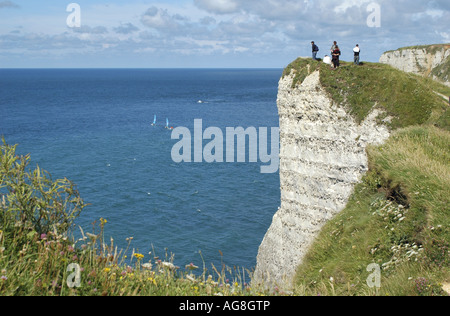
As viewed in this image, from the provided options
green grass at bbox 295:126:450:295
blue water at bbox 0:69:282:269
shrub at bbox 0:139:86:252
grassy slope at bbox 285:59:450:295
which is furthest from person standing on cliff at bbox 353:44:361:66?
shrub at bbox 0:139:86:252

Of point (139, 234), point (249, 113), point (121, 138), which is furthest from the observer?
point (249, 113)

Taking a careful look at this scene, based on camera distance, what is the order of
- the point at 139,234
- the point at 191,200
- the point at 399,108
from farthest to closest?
1. the point at 191,200
2. the point at 139,234
3. the point at 399,108

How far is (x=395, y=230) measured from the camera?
12.6 metres

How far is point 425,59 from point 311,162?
57.8 meters

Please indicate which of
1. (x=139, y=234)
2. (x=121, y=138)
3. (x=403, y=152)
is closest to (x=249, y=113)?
(x=121, y=138)

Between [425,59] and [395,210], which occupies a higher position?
[425,59]

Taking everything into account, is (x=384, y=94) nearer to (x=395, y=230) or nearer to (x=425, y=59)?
(x=395, y=230)

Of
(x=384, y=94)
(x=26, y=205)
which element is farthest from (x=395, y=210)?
(x=384, y=94)

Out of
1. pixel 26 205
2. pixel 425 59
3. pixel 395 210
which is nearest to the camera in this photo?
pixel 26 205

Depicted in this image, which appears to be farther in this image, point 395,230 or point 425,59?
point 425,59

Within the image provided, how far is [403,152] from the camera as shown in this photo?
16438mm

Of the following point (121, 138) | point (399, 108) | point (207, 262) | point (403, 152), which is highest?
point (399, 108)
